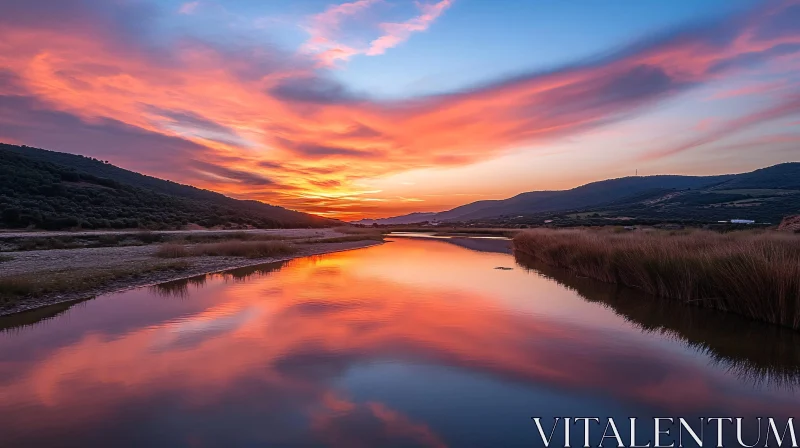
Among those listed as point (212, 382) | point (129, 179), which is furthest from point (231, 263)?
point (129, 179)

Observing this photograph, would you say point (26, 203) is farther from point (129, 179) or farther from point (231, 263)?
point (129, 179)

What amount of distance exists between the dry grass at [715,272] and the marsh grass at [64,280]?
19438mm

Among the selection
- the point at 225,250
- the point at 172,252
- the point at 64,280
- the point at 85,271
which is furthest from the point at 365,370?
the point at 225,250

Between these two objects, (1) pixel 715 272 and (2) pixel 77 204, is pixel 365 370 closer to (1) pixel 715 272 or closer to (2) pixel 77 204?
(1) pixel 715 272

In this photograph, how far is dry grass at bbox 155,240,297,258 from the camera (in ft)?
78.8

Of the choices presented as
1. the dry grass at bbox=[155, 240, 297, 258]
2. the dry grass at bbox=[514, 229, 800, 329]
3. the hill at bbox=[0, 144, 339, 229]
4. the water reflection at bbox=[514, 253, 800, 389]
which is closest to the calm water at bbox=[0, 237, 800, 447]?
the water reflection at bbox=[514, 253, 800, 389]

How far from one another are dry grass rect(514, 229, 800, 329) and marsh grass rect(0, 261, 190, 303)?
19438mm

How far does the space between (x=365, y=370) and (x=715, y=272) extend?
9.97m

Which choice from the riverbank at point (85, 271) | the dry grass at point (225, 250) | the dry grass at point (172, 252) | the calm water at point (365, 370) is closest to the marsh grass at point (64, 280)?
the riverbank at point (85, 271)

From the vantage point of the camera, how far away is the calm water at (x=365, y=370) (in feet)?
18.5

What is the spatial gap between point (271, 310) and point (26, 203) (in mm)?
42811

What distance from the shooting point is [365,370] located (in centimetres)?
779

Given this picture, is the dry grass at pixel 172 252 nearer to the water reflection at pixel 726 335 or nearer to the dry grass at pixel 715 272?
the water reflection at pixel 726 335

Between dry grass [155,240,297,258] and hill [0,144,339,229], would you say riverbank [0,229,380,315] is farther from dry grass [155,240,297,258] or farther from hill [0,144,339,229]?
hill [0,144,339,229]
